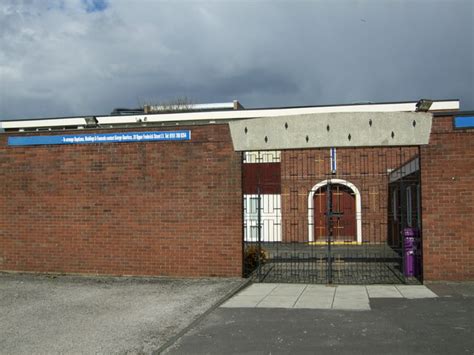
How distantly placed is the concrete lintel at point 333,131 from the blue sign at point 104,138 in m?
1.50

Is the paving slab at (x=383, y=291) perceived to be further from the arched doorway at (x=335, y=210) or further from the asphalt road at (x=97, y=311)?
the arched doorway at (x=335, y=210)

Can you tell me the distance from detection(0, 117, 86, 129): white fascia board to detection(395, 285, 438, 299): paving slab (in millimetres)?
24232

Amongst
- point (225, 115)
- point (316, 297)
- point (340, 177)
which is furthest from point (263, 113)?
point (316, 297)

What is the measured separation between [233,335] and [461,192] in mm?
6790

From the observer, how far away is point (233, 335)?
25.3 feet

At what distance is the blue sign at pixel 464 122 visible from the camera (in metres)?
11.9

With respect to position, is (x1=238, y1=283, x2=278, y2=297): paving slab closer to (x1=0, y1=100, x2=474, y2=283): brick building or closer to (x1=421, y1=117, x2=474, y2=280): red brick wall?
(x1=0, y1=100, x2=474, y2=283): brick building

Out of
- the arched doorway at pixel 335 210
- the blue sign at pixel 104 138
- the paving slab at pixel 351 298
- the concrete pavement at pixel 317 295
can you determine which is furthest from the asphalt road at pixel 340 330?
the arched doorway at pixel 335 210

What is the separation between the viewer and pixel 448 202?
471 inches

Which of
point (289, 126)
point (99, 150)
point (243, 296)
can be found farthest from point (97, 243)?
point (289, 126)

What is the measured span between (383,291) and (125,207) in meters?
6.50

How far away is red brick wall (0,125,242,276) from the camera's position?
1302cm

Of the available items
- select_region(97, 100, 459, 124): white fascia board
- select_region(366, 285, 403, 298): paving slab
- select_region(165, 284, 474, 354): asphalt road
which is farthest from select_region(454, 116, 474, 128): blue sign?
select_region(97, 100, 459, 124): white fascia board

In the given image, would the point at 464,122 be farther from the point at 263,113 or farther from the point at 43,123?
the point at 43,123
